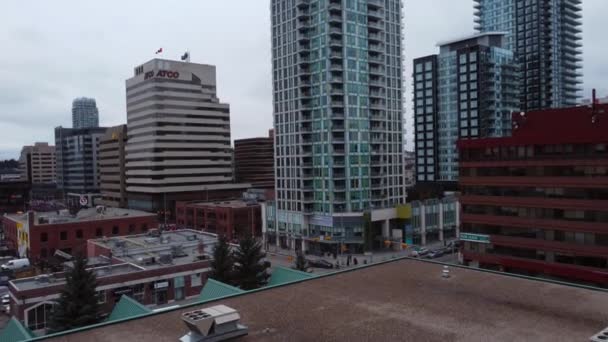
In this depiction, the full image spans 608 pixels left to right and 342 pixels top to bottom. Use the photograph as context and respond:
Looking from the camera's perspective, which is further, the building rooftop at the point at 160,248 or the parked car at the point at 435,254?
the parked car at the point at 435,254

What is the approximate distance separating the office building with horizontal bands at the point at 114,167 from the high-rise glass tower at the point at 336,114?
87986 mm

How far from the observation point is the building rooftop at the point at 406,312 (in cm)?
2348

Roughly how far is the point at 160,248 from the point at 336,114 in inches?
1673

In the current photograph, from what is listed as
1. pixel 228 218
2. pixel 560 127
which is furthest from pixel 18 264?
pixel 560 127

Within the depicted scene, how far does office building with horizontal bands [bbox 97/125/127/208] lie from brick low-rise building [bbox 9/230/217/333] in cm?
10394

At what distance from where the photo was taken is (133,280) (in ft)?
181

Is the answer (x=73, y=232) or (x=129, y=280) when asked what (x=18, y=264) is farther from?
(x=129, y=280)

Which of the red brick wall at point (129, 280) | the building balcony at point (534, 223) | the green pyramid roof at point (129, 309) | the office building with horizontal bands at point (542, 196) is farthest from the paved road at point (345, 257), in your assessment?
the green pyramid roof at point (129, 309)

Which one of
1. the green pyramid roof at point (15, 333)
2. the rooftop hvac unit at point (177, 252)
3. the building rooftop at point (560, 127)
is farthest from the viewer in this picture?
the rooftop hvac unit at point (177, 252)

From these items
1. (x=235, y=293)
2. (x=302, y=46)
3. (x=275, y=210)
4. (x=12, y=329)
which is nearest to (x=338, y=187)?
(x=275, y=210)

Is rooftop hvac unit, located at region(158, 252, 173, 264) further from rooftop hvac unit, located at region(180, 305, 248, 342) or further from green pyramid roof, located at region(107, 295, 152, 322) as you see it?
rooftop hvac unit, located at region(180, 305, 248, 342)

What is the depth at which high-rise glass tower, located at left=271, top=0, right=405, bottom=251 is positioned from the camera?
3698 inches

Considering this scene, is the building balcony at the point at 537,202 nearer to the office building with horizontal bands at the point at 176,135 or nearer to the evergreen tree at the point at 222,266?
the evergreen tree at the point at 222,266

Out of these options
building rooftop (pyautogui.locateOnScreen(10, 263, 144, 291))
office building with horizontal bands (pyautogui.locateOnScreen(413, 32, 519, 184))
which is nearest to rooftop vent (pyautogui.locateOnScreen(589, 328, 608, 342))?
building rooftop (pyautogui.locateOnScreen(10, 263, 144, 291))
